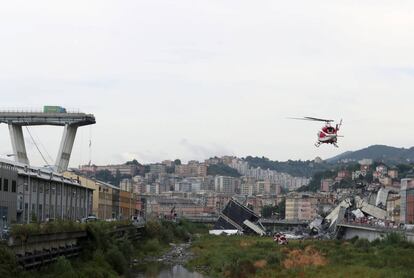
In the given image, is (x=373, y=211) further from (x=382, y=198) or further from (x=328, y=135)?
(x=328, y=135)

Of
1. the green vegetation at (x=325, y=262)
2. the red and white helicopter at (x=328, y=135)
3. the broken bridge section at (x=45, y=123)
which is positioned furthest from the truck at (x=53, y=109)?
the red and white helicopter at (x=328, y=135)

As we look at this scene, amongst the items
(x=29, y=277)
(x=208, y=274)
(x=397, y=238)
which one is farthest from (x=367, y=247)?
(x=29, y=277)

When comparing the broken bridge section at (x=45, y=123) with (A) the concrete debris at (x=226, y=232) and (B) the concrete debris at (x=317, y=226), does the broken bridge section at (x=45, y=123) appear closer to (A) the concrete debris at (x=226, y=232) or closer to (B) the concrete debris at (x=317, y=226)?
(A) the concrete debris at (x=226, y=232)

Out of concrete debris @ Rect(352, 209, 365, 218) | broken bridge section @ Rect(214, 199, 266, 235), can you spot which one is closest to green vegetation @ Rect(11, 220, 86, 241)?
concrete debris @ Rect(352, 209, 365, 218)

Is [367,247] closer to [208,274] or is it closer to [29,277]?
[208,274]

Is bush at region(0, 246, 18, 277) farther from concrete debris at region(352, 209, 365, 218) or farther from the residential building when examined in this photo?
concrete debris at region(352, 209, 365, 218)

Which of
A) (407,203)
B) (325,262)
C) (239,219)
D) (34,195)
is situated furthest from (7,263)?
(239,219)
